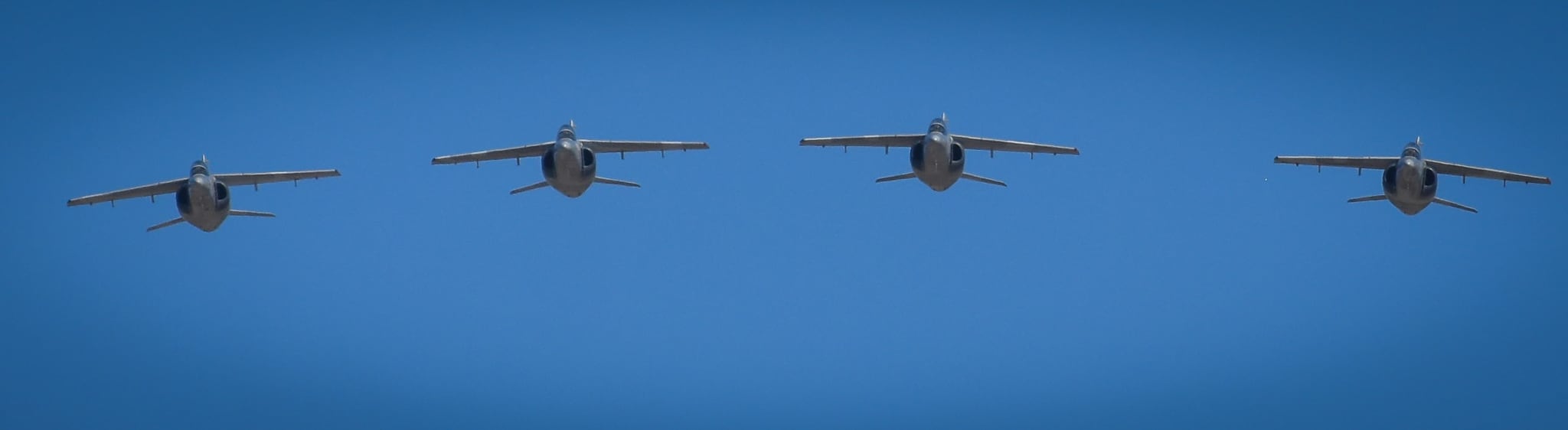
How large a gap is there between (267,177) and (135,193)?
4421mm

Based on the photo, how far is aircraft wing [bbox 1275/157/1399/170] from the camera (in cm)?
5734

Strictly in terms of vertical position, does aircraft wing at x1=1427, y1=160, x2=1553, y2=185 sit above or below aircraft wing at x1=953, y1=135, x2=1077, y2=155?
below

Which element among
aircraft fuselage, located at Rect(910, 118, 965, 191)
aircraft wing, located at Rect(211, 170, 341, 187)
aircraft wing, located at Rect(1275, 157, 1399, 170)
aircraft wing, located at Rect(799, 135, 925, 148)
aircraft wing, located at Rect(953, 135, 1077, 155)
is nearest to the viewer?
aircraft fuselage, located at Rect(910, 118, 965, 191)

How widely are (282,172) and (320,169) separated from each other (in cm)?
122

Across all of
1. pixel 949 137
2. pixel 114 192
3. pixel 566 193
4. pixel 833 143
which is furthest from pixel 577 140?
pixel 114 192

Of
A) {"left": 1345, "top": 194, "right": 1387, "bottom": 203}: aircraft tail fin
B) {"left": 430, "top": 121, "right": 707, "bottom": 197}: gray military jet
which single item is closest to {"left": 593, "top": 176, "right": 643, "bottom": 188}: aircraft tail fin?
{"left": 430, "top": 121, "right": 707, "bottom": 197}: gray military jet

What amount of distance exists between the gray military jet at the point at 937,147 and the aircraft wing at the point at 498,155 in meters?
8.55

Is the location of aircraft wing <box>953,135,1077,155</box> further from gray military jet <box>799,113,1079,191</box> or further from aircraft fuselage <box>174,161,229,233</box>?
aircraft fuselage <box>174,161,229,233</box>

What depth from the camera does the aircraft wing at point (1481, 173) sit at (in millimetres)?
57750

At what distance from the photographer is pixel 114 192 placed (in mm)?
59125

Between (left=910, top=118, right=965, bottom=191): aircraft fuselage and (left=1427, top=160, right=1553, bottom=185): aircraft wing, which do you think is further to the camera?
(left=1427, top=160, right=1553, bottom=185): aircraft wing

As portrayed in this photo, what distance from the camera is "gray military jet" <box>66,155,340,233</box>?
56.4 m

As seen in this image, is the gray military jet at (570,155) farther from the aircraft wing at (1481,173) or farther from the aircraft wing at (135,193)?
the aircraft wing at (1481,173)

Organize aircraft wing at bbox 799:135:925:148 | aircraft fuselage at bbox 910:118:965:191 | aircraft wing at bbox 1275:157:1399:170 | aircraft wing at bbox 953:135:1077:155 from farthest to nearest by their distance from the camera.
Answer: aircraft wing at bbox 1275:157:1399:170, aircraft wing at bbox 953:135:1077:155, aircraft wing at bbox 799:135:925:148, aircraft fuselage at bbox 910:118:965:191
